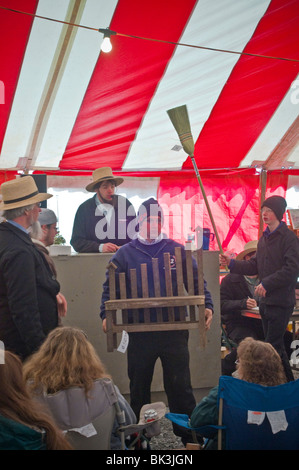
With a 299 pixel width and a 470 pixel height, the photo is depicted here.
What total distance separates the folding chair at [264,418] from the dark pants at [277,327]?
2.04 metres

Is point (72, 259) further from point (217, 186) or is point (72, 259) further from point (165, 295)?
point (217, 186)

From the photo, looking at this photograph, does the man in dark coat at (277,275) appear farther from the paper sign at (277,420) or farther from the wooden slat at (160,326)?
the paper sign at (277,420)

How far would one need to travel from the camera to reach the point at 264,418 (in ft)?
7.27

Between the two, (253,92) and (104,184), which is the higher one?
(253,92)

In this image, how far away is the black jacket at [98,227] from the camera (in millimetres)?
4230

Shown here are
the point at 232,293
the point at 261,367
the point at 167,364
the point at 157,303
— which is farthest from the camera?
the point at 232,293

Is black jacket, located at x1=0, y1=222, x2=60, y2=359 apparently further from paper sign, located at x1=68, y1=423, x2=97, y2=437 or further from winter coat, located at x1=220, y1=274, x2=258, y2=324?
winter coat, located at x1=220, y1=274, x2=258, y2=324

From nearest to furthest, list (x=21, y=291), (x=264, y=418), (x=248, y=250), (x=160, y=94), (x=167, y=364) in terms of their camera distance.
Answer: (x=264, y=418) < (x=21, y=291) < (x=167, y=364) < (x=248, y=250) < (x=160, y=94)

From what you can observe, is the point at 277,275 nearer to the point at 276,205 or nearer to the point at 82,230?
the point at 276,205

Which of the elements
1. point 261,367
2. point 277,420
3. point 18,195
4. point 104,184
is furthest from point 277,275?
point 18,195

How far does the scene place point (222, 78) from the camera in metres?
6.00

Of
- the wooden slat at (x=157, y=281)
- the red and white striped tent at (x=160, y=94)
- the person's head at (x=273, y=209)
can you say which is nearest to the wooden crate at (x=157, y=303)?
the wooden slat at (x=157, y=281)

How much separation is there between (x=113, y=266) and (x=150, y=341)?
21.5 inches

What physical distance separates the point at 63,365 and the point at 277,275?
2560 millimetres
